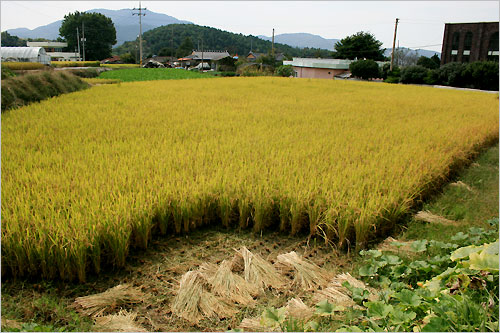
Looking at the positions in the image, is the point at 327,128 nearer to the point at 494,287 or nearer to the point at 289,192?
the point at 289,192

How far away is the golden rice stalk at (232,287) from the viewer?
74.5 inches

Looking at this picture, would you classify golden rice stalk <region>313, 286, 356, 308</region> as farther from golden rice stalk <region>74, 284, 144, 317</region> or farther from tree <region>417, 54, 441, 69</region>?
tree <region>417, 54, 441, 69</region>

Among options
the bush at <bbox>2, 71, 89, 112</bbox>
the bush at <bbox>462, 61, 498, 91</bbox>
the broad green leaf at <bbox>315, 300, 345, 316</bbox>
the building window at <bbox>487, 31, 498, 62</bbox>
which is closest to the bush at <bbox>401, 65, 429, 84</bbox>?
the bush at <bbox>462, 61, 498, 91</bbox>

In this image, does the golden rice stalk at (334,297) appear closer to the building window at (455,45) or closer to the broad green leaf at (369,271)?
the broad green leaf at (369,271)

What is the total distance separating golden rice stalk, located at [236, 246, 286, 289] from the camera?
203 centimetres

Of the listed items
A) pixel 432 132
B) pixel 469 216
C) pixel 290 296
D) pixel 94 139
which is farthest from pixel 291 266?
pixel 432 132

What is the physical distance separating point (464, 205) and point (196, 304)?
2.77 meters

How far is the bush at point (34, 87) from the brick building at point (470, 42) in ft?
105

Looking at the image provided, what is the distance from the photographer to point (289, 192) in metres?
2.73

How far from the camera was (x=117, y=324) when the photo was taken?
168cm

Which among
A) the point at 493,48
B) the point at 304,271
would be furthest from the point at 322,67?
the point at 304,271

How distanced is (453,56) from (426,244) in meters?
37.0

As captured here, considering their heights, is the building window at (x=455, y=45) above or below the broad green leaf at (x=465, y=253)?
above

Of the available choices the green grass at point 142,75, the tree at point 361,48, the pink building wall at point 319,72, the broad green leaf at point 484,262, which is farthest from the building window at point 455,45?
the broad green leaf at point 484,262
